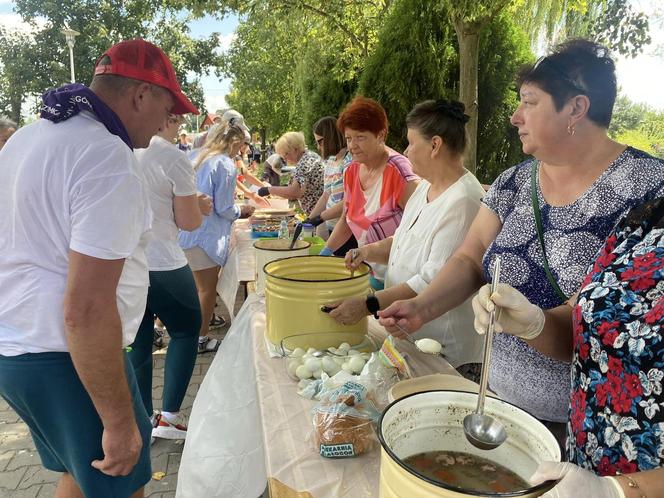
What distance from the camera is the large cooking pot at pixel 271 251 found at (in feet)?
7.01

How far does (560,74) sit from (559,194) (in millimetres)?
326

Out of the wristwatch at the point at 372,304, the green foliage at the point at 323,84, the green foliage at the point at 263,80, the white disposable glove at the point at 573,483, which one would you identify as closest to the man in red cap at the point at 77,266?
the wristwatch at the point at 372,304

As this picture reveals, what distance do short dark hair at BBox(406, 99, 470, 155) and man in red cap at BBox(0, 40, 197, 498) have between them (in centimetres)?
110

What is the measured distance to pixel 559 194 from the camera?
1.32m

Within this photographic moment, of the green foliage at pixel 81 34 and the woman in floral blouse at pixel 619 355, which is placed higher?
the green foliage at pixel 81 34

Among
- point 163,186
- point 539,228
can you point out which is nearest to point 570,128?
point 539,228

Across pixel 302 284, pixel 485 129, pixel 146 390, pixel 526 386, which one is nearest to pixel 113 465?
pixel 302 284

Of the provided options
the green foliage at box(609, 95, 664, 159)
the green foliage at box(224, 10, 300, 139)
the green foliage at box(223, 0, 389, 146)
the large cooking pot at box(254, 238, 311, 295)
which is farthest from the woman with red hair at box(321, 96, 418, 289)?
the green foliage at box(609, 95, 664, 159)

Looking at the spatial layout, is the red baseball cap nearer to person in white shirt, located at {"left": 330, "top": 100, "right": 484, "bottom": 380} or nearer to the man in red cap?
the man in red cap

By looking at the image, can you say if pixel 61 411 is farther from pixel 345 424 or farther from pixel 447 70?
pixel 447 70

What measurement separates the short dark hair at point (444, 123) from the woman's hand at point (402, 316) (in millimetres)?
770

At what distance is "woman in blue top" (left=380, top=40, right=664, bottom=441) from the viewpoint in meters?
1.22

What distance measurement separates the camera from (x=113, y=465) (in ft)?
4.23

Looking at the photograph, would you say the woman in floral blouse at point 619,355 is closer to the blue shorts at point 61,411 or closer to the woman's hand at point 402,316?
the woman's hand at point 402,316
